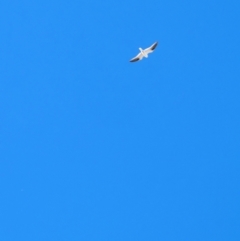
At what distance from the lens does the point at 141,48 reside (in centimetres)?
579
